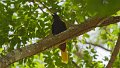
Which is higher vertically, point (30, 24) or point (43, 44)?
point (30, 24)

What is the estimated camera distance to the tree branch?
226 cm

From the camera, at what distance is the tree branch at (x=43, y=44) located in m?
2.26

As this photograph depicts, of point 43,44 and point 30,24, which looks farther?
point 30,24

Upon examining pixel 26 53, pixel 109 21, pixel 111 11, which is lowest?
pixel 111 11

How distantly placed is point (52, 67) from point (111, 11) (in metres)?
3.40

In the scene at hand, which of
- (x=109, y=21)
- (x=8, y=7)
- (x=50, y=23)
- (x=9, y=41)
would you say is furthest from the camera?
(x=50, y=23)

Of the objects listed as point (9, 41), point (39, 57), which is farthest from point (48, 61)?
point (9, 41)

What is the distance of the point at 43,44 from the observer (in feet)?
7.92

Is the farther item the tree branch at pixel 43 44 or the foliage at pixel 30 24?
the foliage at pixel 30 24

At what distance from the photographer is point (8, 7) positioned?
4316mm

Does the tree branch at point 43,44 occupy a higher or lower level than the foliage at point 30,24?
lower

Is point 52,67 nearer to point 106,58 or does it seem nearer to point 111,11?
point 106,58

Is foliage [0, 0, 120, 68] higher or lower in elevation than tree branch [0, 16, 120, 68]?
higher

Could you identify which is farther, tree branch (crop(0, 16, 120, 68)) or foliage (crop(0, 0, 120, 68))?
foliage (crop(0, 0, 120, 68))
